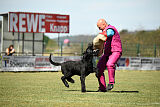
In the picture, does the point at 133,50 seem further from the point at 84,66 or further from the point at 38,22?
the point at 84,66

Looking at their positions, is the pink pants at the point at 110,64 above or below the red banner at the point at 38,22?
below

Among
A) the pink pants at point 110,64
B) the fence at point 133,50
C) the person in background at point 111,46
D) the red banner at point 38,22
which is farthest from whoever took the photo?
the fence at point 133,50

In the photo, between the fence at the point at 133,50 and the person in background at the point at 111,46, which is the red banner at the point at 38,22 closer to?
the fence at the point at 133,50

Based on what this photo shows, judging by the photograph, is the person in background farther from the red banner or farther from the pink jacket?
the red banner

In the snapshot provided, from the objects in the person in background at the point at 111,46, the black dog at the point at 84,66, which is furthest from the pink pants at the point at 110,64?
the black dog at the point at 84,66

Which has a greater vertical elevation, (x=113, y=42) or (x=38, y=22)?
(x=38, y=22)

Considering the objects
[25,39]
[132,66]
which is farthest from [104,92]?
[25,39]

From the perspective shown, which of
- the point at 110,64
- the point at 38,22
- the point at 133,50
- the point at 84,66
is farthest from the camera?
the point at 133,50

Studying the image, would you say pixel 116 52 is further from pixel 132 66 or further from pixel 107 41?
pixel 132 66

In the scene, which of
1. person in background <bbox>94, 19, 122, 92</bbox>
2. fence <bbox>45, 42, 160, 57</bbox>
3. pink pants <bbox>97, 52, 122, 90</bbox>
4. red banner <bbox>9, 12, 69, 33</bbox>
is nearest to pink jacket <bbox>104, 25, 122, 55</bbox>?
person in background <bbox>94, 19, 122, 92</bbox>

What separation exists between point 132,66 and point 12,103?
19.8 meters

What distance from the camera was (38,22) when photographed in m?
28.3

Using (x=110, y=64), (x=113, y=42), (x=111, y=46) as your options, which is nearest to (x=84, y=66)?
(x=110, y=64)

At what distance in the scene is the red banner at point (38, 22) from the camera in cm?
2788
